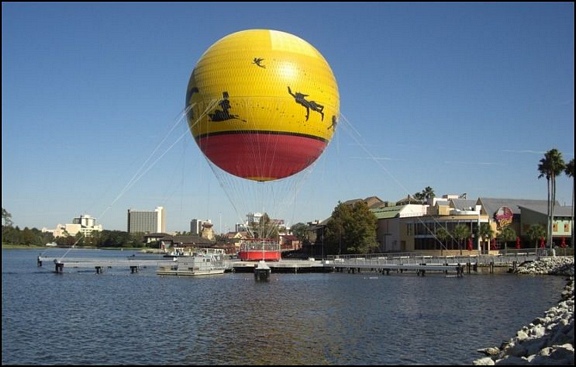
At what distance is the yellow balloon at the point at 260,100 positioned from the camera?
49375mm

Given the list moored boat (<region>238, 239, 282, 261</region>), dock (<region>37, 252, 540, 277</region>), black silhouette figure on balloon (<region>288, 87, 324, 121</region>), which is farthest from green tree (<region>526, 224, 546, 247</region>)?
black silhouette figure on balloon (<region>288, 87, 324, 121</region>)

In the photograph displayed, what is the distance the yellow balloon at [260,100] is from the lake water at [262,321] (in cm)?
1082

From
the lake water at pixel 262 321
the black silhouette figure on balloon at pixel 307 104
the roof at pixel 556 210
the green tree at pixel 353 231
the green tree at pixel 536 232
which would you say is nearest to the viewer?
the lake water at pixel 262 321

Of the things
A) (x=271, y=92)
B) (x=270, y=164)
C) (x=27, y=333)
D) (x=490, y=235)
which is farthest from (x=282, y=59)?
(x=490, y=235)

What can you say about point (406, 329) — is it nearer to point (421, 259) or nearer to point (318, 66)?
point (318, 66)

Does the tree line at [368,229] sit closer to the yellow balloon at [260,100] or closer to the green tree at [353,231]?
the green tree at [353,231]

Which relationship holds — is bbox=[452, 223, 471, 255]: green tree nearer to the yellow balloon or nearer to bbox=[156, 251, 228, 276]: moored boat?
bbox=[156, 251, 228, 276]: moored boat

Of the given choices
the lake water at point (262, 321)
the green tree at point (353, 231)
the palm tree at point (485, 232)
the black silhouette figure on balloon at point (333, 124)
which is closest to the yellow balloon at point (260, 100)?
the black silhouette figure on balloon at point (333, 124)

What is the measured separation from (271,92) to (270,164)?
6901 mm

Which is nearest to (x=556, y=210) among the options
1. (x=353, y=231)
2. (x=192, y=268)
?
(x=353, y=231)

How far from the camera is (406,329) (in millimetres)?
27891

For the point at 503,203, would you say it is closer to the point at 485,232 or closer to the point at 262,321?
the point at 485,232

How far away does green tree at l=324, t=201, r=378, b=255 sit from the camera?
90875mm

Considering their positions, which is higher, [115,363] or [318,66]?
[318,66]
